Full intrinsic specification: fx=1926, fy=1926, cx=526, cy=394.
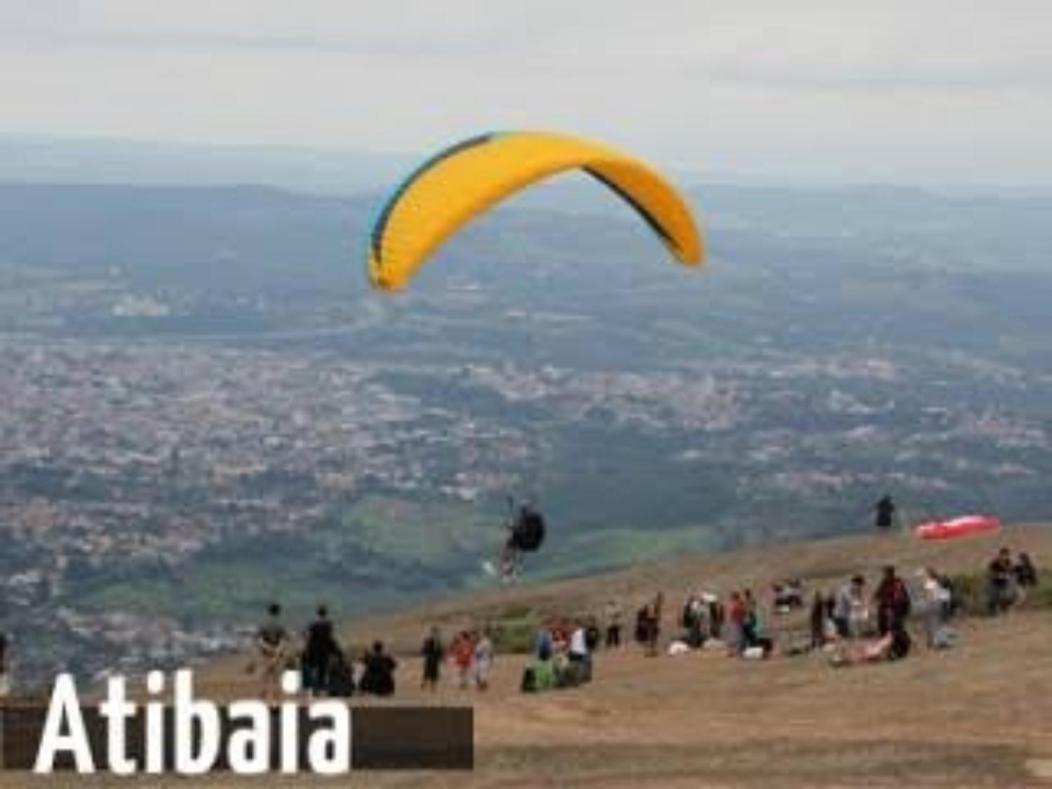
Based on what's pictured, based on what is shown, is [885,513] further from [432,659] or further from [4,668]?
[4,668]

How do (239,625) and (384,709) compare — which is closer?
(384,709)

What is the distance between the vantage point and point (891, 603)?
119 ft

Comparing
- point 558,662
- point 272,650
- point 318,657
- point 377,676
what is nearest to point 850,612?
point 558,662

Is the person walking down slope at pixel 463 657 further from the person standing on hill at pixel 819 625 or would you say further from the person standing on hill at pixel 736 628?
the person standing on hill at pixel 819 625

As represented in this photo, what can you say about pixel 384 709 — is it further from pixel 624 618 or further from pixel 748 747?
pixel 624 618

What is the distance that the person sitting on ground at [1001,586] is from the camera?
136ft

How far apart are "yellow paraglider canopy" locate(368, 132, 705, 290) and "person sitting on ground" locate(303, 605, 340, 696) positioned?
19.4 ft

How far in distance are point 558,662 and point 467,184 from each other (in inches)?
432

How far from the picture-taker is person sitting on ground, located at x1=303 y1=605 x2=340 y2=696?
31.6 meters

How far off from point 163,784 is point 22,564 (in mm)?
156702

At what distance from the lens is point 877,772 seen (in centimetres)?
2472

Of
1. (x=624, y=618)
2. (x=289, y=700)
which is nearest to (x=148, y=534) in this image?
(x=624, y=618)

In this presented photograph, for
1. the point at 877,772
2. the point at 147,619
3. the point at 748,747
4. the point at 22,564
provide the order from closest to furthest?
1. the point at 877,772
2. the point at 748,747
3. the point at 147,619
4. the point at 22,564

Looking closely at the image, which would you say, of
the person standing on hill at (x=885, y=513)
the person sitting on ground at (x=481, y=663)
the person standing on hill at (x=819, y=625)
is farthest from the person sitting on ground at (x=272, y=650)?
the person standing on hill at (x=885, y=513)
